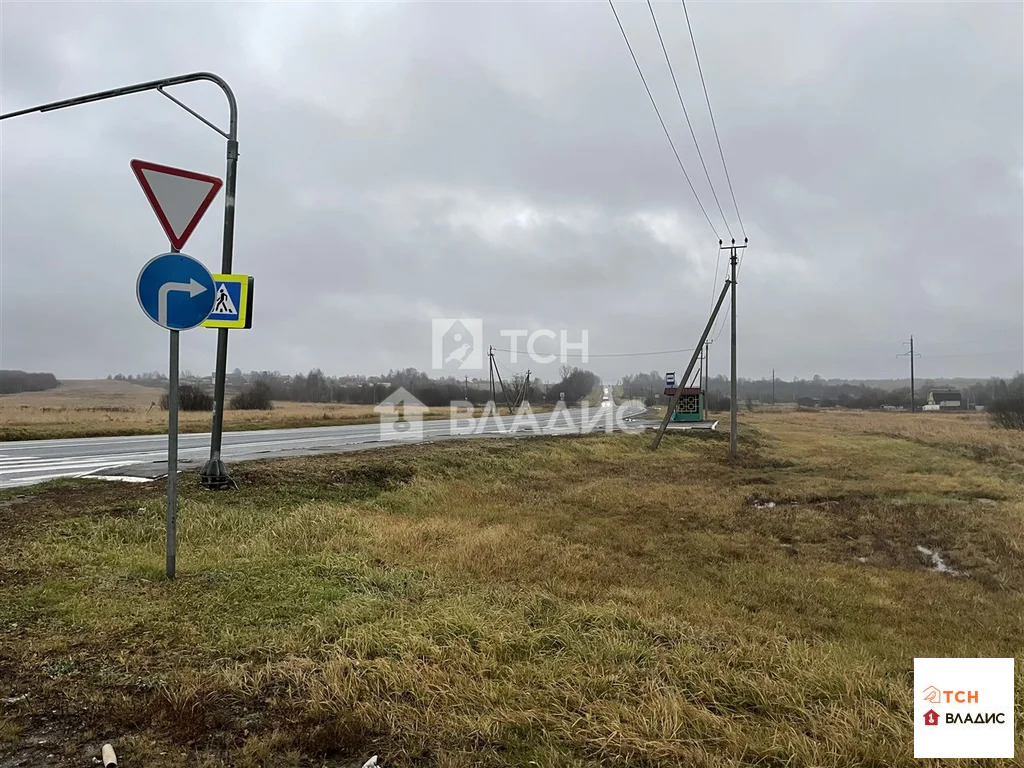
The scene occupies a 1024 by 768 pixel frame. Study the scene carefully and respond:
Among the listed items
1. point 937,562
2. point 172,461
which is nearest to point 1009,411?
point 937,562

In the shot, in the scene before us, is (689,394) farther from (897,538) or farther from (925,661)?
(925,661)

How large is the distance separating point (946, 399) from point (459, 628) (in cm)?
14267

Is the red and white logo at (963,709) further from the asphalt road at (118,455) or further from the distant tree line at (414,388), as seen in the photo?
the distant tree line at (414,388)

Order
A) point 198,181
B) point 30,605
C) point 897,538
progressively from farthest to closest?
point 897,538 → point 198,181 → point 30,605

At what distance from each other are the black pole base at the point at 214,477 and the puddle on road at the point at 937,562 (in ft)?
30.4

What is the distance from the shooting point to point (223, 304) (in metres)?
6.98

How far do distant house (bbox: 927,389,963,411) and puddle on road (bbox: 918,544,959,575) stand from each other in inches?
4953

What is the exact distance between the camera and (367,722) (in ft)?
9.00

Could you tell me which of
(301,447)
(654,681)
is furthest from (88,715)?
(301,447)

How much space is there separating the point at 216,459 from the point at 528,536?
164 inches

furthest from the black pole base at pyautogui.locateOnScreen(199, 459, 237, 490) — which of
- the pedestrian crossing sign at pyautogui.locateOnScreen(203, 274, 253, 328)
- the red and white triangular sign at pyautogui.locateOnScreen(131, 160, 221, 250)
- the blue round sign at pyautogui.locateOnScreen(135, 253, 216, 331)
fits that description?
the red and white triangular sign at pyautogui.locateOnScreen(131, 160, 221, 250)

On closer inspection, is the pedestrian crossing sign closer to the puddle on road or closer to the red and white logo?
the red and white logo

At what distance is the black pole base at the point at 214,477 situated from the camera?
7.79 meters

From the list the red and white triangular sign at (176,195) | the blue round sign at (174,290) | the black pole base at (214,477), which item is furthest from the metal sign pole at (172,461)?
the black pole base at (214,477)
